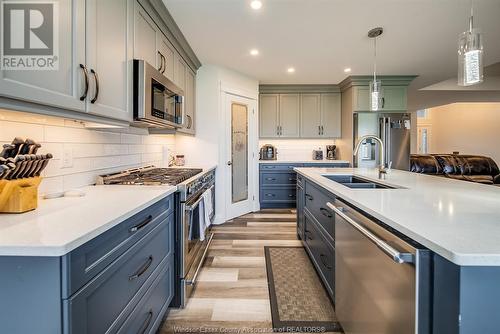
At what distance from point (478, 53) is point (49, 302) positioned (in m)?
2.09

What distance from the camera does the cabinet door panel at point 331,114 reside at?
5.45 m

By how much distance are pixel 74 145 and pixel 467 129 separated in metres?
10.1

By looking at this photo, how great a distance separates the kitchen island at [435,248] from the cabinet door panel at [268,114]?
3704 millimetres

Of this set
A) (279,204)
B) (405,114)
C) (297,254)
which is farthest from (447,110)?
(297,254)

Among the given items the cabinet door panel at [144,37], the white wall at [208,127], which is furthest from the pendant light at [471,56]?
the white wall at [208,127]

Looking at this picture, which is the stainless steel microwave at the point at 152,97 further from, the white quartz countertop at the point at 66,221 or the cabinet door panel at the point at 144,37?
the white quartz countertop at the point at 66,221

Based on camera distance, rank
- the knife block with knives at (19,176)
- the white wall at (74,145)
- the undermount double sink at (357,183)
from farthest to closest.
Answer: the undermount double sink at (357,183), the white wall at (74,145), the knife block with knives at (19,176)

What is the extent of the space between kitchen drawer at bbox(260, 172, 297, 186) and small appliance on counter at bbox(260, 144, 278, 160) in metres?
0.46

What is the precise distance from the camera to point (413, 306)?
35.6 inches

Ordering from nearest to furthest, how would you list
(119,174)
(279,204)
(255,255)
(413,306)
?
1. (413,306)
2. (119,174)
3. (255,255)
4. (279,204)

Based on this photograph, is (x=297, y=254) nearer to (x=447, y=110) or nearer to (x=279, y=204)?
(x=279, y=204)

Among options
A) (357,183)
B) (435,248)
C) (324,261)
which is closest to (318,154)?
(357,183)

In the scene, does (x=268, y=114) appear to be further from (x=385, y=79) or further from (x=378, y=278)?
(x=378, y=278)

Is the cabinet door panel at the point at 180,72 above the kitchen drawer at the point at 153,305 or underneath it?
above
